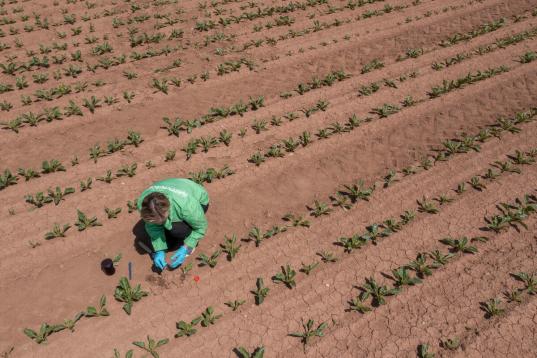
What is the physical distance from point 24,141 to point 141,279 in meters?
4.36

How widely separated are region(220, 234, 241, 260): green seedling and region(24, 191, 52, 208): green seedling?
9.90 feet

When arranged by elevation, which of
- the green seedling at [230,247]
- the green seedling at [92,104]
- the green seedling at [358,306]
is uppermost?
the green seedling at [92,104]

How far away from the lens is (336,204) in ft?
22.2

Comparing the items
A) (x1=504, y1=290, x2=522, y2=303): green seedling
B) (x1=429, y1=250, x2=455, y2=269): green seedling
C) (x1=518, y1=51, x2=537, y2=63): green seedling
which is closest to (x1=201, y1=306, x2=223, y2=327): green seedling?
(x1=429, y1=250, x2=455, y2=269): green seedling

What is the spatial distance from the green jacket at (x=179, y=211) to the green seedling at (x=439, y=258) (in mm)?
3113

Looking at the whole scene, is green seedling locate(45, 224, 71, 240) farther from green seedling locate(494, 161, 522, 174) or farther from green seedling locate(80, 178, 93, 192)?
green seedling locate(494, 161, 522, 174)

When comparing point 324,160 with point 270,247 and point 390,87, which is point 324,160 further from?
point 390,87

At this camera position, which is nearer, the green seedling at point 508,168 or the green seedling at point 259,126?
the green seedling at point 508,168

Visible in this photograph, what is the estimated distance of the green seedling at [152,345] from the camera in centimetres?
492

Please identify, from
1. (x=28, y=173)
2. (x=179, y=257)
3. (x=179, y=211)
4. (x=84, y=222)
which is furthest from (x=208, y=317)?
(x=28, y=173)

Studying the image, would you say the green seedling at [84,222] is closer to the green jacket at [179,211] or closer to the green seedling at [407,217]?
the green jacket at [179,211]

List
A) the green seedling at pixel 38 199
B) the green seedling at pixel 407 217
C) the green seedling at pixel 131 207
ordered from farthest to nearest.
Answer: the green seedling at pixel 38 199 → the green seedling at pixel 131 207 → the green seedling at pixel 407 217

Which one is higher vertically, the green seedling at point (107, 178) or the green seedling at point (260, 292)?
the green seedling at point (107, 178)

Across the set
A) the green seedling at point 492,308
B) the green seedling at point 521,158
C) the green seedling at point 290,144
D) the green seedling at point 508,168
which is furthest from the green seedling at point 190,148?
the green seedling at point 521,158
